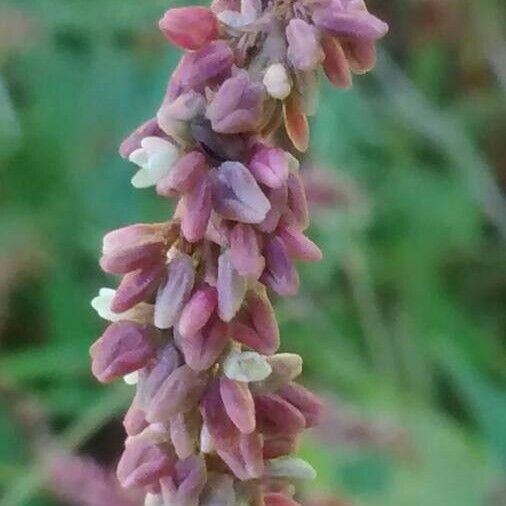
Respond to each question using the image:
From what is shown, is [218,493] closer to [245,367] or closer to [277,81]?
[245,367]

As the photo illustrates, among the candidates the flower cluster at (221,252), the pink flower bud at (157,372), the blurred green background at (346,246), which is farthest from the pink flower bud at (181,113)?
the blurred green background at (346,246)

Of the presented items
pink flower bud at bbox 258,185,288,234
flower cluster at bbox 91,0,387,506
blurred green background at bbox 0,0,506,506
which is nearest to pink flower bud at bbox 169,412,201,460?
flower cluster at bbox 91,0,387,506

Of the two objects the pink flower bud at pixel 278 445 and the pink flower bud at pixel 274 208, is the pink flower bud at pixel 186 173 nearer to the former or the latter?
the pink flower bud at pixel 274 208

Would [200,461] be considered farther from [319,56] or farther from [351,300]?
[351,300]

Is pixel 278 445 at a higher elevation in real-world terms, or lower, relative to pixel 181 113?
lower

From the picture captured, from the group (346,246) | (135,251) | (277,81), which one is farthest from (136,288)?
(346,246)
